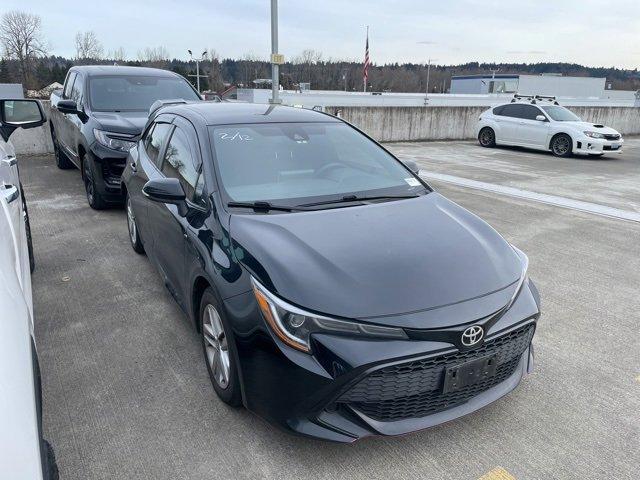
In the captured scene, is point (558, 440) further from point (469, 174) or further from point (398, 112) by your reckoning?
point (398, 112)

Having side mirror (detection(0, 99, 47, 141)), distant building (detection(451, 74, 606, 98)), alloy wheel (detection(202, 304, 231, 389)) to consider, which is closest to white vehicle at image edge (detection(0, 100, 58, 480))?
alloy wheel (detection(202, 304, 231, 389))

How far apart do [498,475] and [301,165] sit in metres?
2.21

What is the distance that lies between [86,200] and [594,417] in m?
7.00

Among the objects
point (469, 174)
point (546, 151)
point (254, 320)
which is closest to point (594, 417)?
point (254, 320)

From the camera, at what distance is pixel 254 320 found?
92.5 inches

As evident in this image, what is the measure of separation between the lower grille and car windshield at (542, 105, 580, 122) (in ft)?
47.0

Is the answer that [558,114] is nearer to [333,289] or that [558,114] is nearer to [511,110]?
[511,110]

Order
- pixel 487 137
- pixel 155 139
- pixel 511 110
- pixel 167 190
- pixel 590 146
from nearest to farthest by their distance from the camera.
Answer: pixel 167 190 → pixel 155 139 → pixel 590 146 → pixel 511 110 → pixel 487 137

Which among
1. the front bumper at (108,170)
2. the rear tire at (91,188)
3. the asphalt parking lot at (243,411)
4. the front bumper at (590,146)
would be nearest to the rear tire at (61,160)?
the rear tire at (91,188)

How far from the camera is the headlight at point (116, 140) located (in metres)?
6.28

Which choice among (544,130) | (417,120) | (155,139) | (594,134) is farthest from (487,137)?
(155,139)

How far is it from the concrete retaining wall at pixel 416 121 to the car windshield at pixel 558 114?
3441 millimetres

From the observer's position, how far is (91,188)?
6.76m

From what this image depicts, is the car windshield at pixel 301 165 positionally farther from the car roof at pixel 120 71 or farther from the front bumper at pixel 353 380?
the car roof at pixel 120 71
